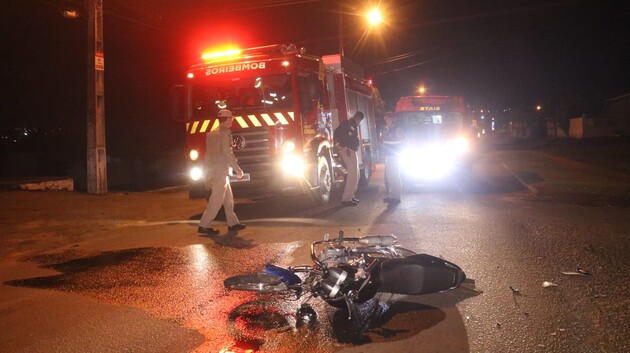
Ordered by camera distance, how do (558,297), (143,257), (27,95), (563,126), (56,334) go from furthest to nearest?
(563,126)
(27,95)
(143,257)
(558,297)
(56,334)

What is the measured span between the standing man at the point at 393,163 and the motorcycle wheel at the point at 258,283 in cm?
668

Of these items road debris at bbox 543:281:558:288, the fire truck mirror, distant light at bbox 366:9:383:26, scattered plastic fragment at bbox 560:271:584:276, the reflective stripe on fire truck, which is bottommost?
road debris at bbox 543:281:558:288

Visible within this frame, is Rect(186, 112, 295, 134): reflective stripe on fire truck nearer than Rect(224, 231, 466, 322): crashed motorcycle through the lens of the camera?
No

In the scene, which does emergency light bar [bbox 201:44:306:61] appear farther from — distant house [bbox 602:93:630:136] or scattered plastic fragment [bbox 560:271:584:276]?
distant house [bbox 602:93:630:136]

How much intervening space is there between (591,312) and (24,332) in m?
4.65

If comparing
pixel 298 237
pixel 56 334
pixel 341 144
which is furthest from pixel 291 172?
pixel 56 334

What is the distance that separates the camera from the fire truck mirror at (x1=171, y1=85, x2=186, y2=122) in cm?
1143

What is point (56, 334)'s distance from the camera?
443 centimetres

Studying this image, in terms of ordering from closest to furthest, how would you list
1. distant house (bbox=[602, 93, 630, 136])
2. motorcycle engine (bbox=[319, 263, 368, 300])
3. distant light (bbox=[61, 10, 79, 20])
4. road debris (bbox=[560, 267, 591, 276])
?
motorcycle engine (bbox=[319, 263, 368, 300]), road debris (bbox=[560, 267, 591, 276]), distant light (bbox=[61, 10, 79, 20]), distant house (bbox=[602, 93, 630, 136])

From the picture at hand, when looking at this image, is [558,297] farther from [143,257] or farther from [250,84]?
[250,84]

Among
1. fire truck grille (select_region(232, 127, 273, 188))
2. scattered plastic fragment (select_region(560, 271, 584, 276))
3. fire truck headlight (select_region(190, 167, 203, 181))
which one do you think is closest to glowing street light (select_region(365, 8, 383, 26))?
fire truck grille (select_region(232, 127, 273, 188))

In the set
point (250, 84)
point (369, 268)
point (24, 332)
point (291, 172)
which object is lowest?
point (24, 332)

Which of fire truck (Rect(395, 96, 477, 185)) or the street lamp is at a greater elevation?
the street lamp

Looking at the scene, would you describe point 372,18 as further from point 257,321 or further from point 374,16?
point 257,321
